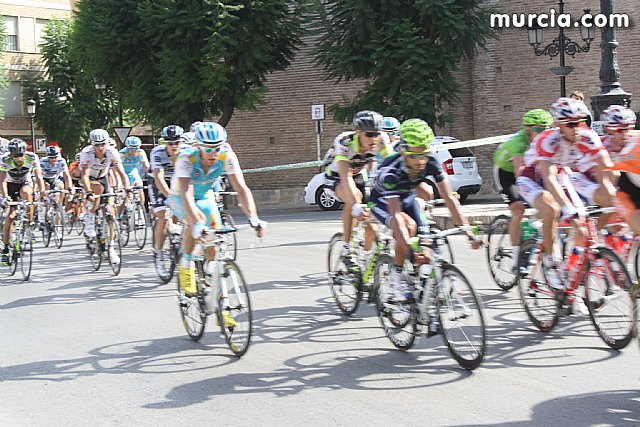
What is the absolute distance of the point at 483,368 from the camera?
6473 millimetres

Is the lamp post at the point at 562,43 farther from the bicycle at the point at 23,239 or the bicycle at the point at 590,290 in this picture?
the bicycle at the point at 590,290

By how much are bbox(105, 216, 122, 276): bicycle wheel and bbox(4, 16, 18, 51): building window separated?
46.8 metres

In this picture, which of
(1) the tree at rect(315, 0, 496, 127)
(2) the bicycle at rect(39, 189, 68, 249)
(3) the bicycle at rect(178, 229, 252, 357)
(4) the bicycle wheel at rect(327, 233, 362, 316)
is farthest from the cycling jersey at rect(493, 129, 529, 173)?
(1) the tree at rect(315, 0, 496, 127)

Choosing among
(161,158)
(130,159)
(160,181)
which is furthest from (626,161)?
(130,159)

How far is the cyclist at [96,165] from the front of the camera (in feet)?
45.3

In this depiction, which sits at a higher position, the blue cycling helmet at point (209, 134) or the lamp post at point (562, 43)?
the lamp post at point (562, 43)

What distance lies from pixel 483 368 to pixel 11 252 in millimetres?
9379

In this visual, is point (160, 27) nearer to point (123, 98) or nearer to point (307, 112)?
point (123, 98)

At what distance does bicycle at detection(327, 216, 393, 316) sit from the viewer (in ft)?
27.7

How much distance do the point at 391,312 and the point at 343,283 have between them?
1.69 m

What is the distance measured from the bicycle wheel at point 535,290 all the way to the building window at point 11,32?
5365 cm

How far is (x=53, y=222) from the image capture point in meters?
18.8

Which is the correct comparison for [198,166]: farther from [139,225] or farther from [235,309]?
[139,225]

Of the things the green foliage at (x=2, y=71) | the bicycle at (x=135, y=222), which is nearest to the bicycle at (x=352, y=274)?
the bicycle at (x=135, y=222)
